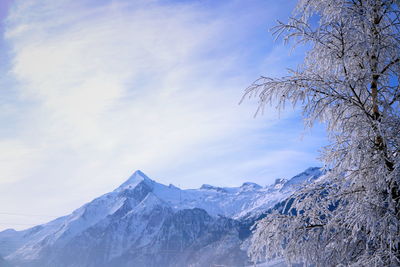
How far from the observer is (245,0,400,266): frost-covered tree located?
261 inches

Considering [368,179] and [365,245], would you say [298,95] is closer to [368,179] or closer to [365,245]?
[368,179]

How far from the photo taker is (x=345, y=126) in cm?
696

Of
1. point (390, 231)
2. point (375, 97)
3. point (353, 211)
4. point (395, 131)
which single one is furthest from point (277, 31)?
point (390, 231)

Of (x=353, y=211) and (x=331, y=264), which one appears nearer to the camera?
(x=353, y=211)

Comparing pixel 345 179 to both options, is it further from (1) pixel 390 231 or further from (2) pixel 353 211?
(1) pixel 390 231

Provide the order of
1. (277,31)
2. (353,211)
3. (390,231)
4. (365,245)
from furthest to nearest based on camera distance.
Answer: (277,31) → (365,245) → (353,211) → (390,231)

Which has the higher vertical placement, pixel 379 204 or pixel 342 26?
pixel 342 26

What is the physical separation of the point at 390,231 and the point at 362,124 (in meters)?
1.92

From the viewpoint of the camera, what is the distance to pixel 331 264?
719cm

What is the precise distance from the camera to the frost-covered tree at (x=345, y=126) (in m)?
6.62

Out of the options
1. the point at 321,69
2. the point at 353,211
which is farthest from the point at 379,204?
the point at 321,69

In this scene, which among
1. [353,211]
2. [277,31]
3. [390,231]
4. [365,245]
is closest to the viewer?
[390,231]

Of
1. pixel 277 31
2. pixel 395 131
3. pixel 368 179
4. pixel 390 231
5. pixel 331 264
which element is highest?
pixel 277 31

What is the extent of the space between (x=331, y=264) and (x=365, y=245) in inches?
29.0
